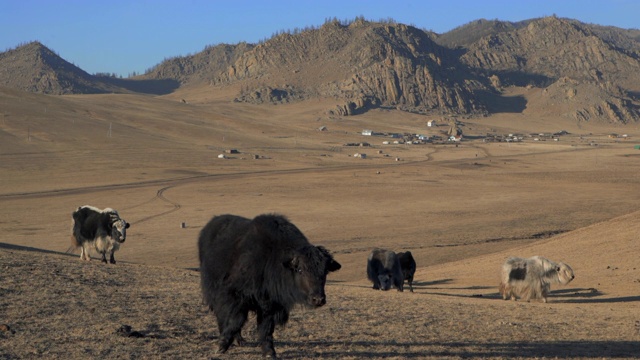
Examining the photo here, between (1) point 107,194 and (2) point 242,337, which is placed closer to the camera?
(2) point 242,337

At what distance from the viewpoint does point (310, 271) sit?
9.01 m

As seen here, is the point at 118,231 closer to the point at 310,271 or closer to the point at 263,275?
the point at 263,275

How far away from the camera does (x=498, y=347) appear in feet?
36.4

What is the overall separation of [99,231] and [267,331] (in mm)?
11934

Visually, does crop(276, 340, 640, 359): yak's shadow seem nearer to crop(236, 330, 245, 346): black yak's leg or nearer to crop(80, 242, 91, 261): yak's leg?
crop(236, 330, 245, 346): black yak's leg

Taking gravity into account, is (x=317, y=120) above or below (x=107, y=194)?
above

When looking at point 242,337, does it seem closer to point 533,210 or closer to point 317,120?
point 533,210

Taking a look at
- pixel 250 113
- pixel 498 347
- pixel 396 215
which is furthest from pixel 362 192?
pixel 250 113

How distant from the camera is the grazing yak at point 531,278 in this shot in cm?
1930

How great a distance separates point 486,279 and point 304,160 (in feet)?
226

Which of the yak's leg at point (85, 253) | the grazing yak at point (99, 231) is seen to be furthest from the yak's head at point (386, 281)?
the yak's leg at point (85, 253)

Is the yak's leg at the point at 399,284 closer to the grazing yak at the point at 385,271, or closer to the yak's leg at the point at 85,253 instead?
the grazing yak at the point at 385,271

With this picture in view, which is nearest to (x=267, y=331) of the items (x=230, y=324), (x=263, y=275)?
(x=230, y=324)

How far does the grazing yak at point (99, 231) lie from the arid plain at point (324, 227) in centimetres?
69
